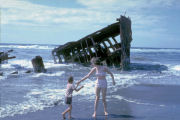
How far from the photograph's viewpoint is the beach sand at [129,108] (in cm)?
577

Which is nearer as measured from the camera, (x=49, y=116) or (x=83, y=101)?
(x=49, y=116)

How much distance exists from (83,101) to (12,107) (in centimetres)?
214

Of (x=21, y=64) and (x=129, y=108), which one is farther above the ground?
(x=21, y=64)

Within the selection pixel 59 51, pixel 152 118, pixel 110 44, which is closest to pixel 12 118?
pixel 152 118

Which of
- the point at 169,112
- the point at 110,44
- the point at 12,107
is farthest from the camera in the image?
the point at 110,44

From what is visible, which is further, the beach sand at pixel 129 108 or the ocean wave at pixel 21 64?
the ocean wave at pixel 21 64

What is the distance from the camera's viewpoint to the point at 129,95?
851 centimetres

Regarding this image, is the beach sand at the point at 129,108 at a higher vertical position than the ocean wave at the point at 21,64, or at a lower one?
lower

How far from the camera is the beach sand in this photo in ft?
18.9

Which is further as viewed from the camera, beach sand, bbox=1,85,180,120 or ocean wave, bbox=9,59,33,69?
ocean wave, bbox=9,59,33,69

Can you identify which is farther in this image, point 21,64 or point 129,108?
→ point 21,64

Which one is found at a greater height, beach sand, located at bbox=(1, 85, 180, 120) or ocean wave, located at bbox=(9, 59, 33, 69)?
ocean wave, located at bbox=(9, 59, 33, 69)

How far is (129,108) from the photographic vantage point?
6.60 metres

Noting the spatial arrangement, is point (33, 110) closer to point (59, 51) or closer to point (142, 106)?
point (142, 106)
